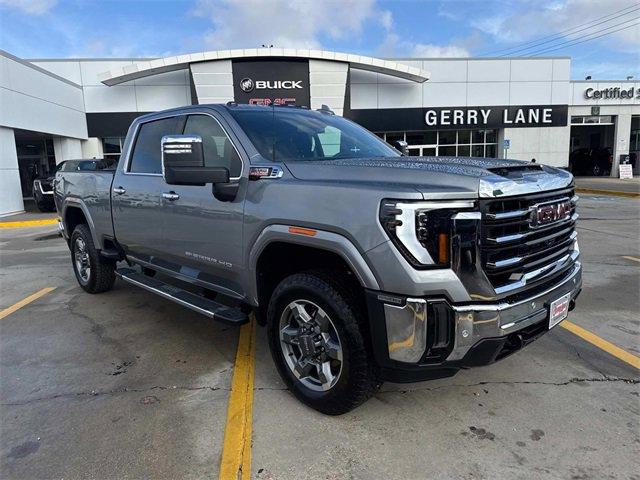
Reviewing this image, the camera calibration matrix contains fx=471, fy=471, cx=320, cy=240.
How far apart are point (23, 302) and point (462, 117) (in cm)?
2326

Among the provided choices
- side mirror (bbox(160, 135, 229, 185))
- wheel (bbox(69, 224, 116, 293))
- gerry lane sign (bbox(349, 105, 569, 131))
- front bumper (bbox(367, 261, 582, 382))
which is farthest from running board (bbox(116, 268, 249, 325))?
gerry lane sign (bbox(349, 105, 569, 131))

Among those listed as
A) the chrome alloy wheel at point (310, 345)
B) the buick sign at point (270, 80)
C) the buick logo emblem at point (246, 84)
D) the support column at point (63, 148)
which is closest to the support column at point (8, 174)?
the support column at point (63, 148)

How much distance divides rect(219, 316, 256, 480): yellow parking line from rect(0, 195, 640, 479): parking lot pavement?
0.05m

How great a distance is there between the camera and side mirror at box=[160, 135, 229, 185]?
3113 millimetres

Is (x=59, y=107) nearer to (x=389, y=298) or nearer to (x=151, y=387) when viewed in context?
(x=151, y=387)

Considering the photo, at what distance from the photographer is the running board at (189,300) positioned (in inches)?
136

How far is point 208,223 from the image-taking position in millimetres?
3631

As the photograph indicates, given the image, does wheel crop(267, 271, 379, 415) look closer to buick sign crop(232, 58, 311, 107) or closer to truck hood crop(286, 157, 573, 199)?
truck hood crop(286, 157, 573, 199)

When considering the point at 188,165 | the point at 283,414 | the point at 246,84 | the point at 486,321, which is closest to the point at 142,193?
the point at 188,165

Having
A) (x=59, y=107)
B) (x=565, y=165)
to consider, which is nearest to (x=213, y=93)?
(x=59, y=107)

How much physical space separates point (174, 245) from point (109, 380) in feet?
3.90

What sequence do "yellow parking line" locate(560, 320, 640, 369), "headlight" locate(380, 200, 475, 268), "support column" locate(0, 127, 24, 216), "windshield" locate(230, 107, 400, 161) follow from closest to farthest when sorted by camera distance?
"headlight" locate(380, 200, 475, 268), "windshield" locate(230, 107, 400, 161), "yellow parking line" locate(560, 320, 640, 369), "support column" locate(0, 127, 24, 216)

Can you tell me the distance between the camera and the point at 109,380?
11.8 ft

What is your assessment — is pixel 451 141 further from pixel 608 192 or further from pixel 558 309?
pixel 558 309
